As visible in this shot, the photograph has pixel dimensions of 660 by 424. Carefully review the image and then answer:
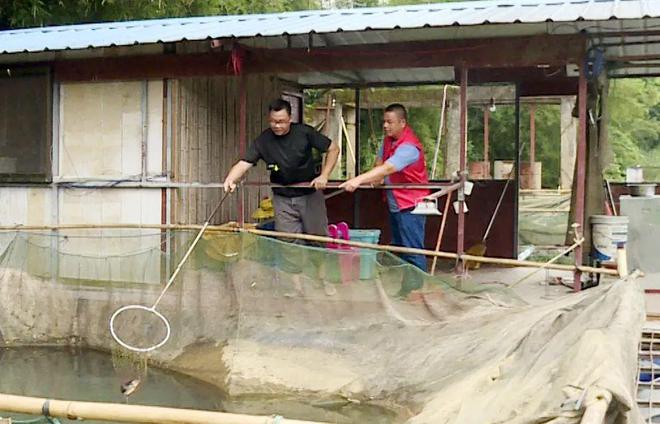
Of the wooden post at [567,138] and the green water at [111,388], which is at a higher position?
the wooden post at [567,138]

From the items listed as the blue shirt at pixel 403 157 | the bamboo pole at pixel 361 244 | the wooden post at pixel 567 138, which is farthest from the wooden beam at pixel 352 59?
the wooden post at pixel 567 138

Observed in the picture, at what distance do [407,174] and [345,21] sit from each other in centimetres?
135

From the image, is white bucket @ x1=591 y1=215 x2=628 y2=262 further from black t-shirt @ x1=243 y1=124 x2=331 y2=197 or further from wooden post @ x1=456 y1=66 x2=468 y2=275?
black t-shirt @ x1=243 y1=124 x2=331 y2=197

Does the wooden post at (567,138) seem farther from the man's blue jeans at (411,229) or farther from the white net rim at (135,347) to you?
the white net rim at (135,347)

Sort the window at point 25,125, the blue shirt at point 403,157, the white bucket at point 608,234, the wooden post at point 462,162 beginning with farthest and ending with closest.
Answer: the window at point 25,125, the white bucket at point 608,234, the blue shirt at point 403,157, the wooden post at point 462,162

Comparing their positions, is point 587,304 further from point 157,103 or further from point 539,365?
point 157,103

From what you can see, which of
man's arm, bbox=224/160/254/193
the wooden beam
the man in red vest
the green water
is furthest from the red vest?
the green water

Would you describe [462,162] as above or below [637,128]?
below

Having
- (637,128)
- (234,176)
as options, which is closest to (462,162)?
(234,176)

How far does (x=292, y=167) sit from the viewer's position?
695cm

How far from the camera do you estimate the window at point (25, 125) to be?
8.20m

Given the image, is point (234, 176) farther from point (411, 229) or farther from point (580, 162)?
point (580, 162)

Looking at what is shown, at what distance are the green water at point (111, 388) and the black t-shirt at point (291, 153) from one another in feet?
5.89

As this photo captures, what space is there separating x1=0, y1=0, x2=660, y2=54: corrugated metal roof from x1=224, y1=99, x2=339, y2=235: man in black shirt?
0.75 meters
